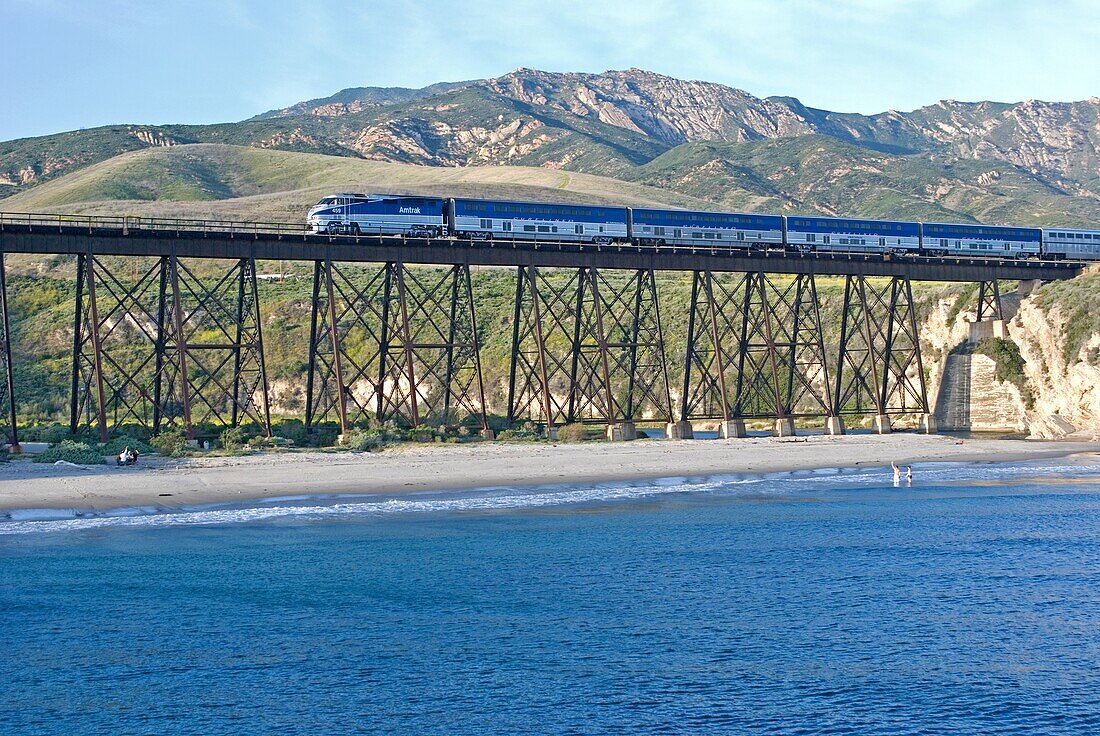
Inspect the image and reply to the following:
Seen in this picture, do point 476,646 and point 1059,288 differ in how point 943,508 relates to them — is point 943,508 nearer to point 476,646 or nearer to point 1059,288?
point 476,646

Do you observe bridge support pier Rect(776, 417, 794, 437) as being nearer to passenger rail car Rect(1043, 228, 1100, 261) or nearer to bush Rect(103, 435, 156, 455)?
passenger rail car Rect(1043, 228, 1100, 261)

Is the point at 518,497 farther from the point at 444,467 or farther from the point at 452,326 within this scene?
the point at 452,326

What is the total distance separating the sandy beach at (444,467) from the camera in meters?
35.3

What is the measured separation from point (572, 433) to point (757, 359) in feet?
114

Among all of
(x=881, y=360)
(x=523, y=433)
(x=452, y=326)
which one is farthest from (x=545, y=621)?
(x=881, y=360)

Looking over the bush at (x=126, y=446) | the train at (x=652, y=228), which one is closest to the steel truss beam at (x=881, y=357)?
the train at (x=652, y=228)

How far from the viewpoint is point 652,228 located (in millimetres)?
57219

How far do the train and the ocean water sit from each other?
718 inches

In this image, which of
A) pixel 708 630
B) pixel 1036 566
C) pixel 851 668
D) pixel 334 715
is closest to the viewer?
pixel 334 715

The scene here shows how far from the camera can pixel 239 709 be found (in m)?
17.2

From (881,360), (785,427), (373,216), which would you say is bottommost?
(785,427)

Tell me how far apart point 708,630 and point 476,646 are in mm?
4673

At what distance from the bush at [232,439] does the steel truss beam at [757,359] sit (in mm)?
22145

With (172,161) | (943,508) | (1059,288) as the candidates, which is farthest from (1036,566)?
(172,161)
